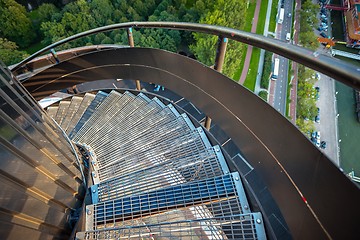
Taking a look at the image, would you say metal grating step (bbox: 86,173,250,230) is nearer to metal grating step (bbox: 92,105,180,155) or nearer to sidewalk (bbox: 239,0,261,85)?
metal grating step (bbox: 92,105,180,155)

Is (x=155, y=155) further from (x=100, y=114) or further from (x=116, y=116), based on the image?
(x=100, y=114)

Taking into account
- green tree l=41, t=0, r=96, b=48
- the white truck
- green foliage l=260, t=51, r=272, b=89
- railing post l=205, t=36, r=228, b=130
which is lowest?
railing post l=205, t=36, r=228, b=130

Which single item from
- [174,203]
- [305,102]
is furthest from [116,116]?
[305,102]

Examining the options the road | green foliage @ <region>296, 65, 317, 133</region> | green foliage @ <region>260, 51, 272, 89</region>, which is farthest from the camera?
green foliage @ <region>260, 51, 272, 89</region>

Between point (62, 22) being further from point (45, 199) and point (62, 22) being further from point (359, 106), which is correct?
point (359, 106)

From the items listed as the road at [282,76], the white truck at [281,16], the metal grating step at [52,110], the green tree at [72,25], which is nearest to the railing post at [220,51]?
the metal grating step at [52,110]

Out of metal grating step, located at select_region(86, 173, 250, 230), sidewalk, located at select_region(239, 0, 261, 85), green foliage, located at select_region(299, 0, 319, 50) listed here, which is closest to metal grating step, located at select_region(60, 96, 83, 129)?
metal grating step, located at select_region(86, 173, 250, 230)
